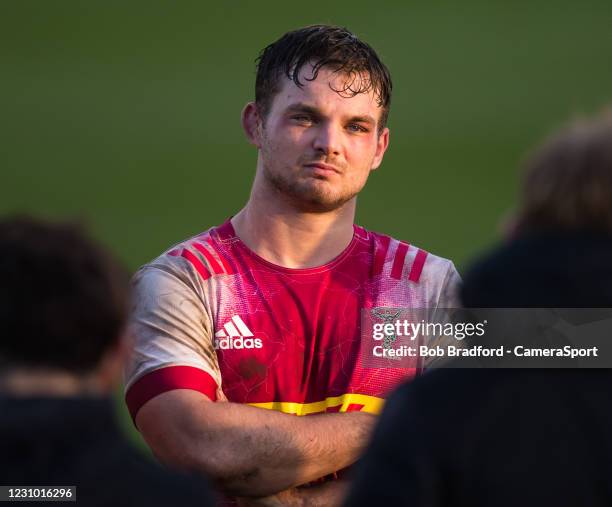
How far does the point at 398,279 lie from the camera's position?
3.56 metres

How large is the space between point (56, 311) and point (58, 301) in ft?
0.06

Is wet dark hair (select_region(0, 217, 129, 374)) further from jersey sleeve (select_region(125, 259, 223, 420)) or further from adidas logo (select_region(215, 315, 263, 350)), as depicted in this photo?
adidas logo (select_region(215, 315, 263, 350))

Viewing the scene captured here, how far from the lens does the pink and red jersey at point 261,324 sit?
3258 mm

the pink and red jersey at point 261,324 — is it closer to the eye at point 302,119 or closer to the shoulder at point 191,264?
the shoulder at point 191,264

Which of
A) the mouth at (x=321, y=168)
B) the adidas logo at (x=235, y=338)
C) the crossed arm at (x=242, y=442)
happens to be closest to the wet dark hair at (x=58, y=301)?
the crossed arm at (x=242, y=442)

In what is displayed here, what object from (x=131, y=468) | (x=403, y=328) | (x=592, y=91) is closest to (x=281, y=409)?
(x=403, y=328)

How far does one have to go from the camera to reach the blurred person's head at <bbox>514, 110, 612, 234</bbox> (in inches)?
76.7

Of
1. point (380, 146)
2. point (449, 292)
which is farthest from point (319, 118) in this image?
point (449, 292)

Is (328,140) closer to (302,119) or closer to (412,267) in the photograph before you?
(302,119)

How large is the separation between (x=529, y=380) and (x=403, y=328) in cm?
158

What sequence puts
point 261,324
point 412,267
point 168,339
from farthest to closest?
point 412,267, point 261,324, point 168,339

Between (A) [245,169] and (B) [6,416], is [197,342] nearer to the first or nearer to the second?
(B) [6,416]

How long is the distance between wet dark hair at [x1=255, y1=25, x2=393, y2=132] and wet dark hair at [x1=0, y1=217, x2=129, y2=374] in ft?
5.51

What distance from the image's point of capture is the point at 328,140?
3428 millimetres
